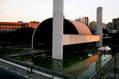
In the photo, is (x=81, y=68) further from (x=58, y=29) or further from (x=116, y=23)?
(x=116, y=23)

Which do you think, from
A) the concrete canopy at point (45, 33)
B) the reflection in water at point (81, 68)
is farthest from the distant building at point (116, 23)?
the reflection in water at point (81, 68)

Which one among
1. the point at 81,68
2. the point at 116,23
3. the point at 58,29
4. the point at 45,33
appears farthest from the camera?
the point at 116,23

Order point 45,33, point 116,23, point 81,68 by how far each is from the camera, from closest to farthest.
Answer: point 81,68, point 45,33, point 116,23

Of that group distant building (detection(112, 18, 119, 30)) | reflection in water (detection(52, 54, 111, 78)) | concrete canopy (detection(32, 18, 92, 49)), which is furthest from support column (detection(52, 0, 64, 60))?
distant building (detection(112, 18, 119, 30))

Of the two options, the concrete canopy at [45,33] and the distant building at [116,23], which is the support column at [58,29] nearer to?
the concrete canopy at [45,33]

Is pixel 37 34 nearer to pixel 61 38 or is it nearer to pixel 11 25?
pixel 61 38

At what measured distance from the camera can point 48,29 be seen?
166ft

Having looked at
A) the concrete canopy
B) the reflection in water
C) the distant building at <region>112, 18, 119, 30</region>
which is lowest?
the reflection in water

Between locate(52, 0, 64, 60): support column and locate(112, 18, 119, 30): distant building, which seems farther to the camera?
locate(112, 18, 119, 30): distant building

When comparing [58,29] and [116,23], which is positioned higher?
[116,23]

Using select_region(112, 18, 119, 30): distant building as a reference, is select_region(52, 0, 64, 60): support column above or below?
below

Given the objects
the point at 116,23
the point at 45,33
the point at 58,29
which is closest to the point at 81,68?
the point at 58,29

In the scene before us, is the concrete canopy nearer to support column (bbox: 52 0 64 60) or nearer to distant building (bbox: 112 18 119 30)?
support column (bbox: 52 0 64 60)

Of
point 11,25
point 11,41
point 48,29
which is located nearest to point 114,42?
point 48,29
